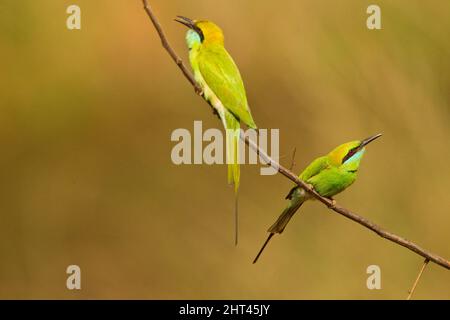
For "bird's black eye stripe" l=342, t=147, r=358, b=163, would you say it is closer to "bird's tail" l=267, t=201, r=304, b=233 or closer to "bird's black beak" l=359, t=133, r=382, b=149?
"bird's black beak" l=359, t=133, r=382, b=149

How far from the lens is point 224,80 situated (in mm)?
3334

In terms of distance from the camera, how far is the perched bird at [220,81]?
10.6 ft

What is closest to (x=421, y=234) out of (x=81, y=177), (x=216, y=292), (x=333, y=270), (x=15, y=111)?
(x=333, y=270)

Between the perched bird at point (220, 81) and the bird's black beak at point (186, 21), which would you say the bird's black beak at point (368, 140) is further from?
the bird's black beak at point (186, 21)

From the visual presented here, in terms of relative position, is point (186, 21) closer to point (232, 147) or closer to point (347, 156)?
point (232, 147)

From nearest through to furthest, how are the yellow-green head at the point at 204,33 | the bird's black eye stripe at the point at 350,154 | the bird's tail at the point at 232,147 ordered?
1. the bird's tail at the point at 232,147
2. the yellow-green head at the point at 204,33
3. the bird's black eye stripe at the point at 350,154

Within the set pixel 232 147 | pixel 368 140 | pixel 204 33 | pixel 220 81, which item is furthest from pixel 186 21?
pixel 368 140

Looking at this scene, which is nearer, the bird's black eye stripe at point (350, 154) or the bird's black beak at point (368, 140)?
the bird's black beak at point (368, 140)

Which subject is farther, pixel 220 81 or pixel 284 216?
pixel 284 216

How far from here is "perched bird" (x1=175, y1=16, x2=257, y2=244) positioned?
3223 millimetres

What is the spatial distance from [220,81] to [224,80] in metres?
0.02

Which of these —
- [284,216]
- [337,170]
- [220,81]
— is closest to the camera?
[220,81]

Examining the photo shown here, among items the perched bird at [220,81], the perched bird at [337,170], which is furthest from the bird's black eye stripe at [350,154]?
the perched bird at [220,81]

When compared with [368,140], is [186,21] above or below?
above
